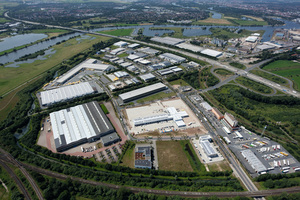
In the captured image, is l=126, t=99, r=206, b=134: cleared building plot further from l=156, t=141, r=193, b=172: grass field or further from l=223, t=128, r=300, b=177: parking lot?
l=223, t=128, r=300, b=177: parking lot

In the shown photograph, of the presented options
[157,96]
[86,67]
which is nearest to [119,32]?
[86,67]

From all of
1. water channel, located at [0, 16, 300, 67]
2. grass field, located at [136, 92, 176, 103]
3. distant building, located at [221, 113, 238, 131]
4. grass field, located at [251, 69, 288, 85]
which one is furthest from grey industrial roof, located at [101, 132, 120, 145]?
water channel, located at [0, 16, 300, 67]

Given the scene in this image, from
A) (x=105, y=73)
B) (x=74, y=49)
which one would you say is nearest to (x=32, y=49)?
(x=74, y=49)

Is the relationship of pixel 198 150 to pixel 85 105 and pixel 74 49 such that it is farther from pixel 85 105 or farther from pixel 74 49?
pixel 74 49

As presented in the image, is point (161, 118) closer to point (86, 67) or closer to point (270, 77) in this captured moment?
point (86, 67)

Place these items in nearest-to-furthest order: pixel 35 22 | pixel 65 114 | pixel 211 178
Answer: pixel 211 178
pixel 65 114
pixel 35 22

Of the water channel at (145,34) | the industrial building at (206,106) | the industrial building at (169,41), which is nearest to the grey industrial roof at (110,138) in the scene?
the industrial building at (206,106)
